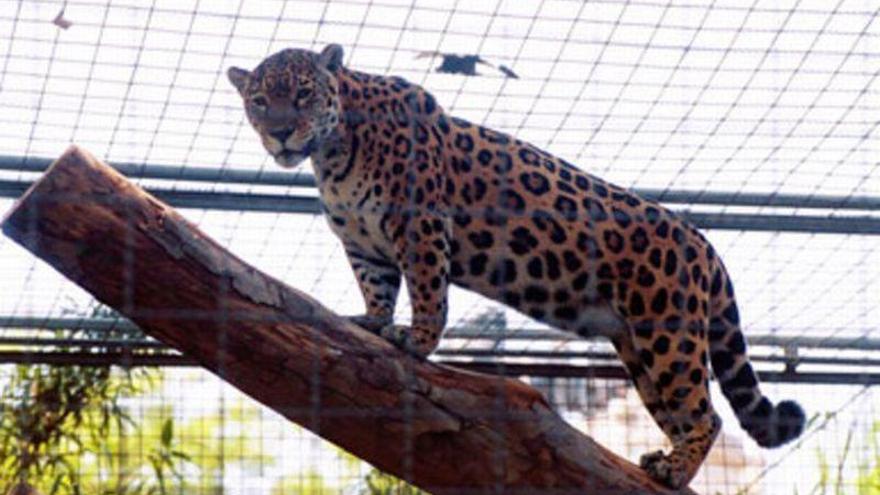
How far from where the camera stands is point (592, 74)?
4.68 m

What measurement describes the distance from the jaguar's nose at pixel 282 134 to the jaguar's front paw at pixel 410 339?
0.48 m

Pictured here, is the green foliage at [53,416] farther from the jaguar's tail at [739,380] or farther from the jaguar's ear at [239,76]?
the jaguar's tail at [739,380]

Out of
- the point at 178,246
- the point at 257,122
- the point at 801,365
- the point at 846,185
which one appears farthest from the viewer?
the point at 801,365

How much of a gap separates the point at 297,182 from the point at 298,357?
3.22ft

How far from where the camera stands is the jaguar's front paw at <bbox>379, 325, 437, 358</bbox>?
4234 millimetres

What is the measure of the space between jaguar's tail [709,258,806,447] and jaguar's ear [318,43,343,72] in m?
1.07

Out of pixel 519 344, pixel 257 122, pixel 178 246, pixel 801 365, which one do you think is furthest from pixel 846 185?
pixel 178 246

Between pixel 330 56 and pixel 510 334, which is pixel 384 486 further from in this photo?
pixel 330 56

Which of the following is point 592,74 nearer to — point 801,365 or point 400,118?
point 400,118

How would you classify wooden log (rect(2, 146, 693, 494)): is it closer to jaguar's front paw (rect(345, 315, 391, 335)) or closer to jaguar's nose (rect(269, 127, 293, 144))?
jaguar's front paw (rect(345, 315, 391, 335))

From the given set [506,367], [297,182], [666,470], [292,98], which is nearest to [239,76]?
[292,98]

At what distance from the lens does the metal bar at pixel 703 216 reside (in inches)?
184

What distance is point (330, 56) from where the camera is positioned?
456 centimetres

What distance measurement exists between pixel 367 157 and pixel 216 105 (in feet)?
1.29
